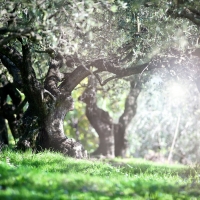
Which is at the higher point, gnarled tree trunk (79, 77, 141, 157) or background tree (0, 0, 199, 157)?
background tree (0, 0, 199, 157)

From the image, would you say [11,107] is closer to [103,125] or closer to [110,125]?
[103,125]

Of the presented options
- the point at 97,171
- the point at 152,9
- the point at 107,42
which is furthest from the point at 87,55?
the point at 97,171

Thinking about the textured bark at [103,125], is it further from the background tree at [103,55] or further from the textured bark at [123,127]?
the background tree at [103,55]

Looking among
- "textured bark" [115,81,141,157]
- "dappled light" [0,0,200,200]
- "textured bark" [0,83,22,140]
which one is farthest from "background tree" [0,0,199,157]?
"textured bark" [115,81,141,157]

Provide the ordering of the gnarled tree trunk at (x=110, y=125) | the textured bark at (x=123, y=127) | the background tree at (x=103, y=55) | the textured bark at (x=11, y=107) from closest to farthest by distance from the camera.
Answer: the background tree at (x=103, y=55) < the textured bark at (x=11, y=107) < the gnarled tree trunk at (x=110, y=125) < the textured bark at (x=123, y=127)

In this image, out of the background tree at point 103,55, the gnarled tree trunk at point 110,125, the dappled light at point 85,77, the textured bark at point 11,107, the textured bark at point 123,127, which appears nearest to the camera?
the dappled light at point 85,77

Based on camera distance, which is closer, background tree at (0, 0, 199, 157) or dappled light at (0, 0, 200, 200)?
dappled light at (0, 0, 200, 200)

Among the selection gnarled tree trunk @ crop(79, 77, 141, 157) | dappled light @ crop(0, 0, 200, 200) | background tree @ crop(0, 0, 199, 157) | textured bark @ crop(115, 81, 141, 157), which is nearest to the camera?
dappled light @ crop(0, 0, 200, 200)

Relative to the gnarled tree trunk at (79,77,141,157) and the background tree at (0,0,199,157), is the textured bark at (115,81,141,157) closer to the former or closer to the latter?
the gnarled tree trunk at (79,77,141,157)

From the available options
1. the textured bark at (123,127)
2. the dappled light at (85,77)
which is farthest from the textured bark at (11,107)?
the textured bark at (123,127)

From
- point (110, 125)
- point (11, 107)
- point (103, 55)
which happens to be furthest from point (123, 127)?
point (103, 55)

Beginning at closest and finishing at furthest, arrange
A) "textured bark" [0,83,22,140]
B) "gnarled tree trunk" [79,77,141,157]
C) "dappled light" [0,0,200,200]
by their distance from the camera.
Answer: "dappled light" [0,0,200,200]
"textured bark" [0,83,22,140]
"gnarled tree trunk" [79,77,141,157]

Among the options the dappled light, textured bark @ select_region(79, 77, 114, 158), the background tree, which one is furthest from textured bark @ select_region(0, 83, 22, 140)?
textured bark @ select_region(79, 77, 114, 158)

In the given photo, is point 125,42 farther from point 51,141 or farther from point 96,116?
point 96,116
